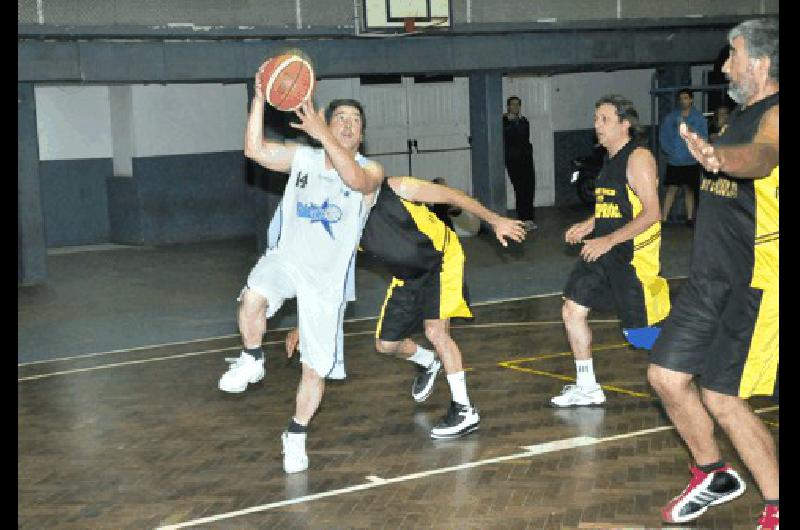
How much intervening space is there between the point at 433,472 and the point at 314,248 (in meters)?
1.57

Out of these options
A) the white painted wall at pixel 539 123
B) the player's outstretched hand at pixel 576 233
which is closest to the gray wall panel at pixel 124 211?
the white painted wall at pixel 539 123

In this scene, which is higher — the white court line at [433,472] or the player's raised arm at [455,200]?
the player's raised arm at [455,200]

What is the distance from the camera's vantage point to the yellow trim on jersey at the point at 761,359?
568cm

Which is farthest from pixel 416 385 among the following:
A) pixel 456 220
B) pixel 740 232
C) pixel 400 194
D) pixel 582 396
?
pixel 456 220

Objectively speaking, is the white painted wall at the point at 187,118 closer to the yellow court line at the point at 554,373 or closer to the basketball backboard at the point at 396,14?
the basketball backboard at the point at 396,14

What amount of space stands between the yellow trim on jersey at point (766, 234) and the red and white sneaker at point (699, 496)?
1.15m

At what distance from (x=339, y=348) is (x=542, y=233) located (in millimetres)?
13052

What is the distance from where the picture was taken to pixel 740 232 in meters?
5.71

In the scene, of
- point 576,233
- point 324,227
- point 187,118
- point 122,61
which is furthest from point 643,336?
point 187,118

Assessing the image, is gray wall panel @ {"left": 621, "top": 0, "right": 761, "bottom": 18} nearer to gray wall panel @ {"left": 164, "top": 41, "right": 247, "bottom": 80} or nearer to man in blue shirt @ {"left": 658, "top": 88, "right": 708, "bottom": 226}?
man in blue shirt @ {"left": 658, "top": 88, "right": 708, "bottom": 226}

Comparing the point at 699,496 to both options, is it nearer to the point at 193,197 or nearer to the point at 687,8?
the point at 687,8

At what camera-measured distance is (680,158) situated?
1942 centimetres

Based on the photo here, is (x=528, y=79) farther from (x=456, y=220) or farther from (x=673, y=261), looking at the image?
(x=673, y=261)
